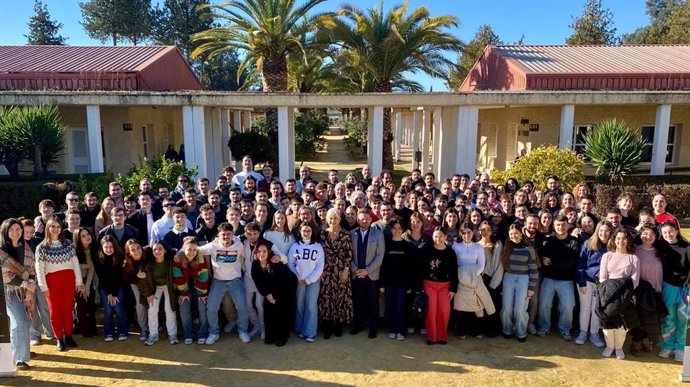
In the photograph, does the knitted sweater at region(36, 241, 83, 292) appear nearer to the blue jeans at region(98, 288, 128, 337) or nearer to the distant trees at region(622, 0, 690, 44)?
the blue jeans at region(98, 288, 128, 337)

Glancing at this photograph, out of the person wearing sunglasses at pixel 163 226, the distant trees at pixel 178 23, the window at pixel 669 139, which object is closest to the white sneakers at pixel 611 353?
the person wearing sunglasses at pixel 163 226

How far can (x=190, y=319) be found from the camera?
5754 mm

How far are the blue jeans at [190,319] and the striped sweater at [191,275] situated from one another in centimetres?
13

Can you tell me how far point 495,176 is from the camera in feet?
40.4

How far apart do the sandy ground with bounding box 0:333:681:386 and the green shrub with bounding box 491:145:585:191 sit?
5964 millimetres

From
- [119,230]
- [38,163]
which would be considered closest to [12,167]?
[38,163]

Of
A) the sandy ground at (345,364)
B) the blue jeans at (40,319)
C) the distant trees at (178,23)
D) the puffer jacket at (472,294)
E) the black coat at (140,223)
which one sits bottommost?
the sandy ground at (345,364)

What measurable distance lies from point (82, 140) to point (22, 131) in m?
4.98

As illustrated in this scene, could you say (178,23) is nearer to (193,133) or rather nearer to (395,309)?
(193,133)

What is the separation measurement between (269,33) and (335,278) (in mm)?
13022

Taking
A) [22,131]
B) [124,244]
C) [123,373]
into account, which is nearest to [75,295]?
[124,244]

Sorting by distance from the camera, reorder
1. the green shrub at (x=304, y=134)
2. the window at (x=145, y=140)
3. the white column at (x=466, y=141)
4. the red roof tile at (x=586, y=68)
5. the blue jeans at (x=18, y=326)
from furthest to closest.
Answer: the green shrub at (x=304, y=134), the window at (x=145, y=140), the red roof tile at (x=586, y=68), the white column at (x=466, y=141), the blue jeans at (x=18, y=326)

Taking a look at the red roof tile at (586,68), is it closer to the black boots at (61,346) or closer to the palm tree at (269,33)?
the palm tree at (269,33)

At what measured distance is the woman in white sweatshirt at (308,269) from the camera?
18.6 feet
